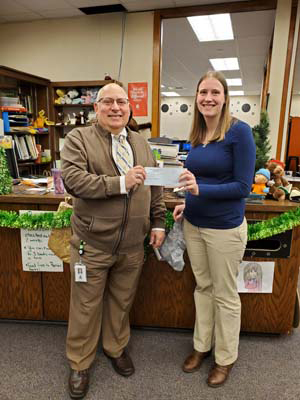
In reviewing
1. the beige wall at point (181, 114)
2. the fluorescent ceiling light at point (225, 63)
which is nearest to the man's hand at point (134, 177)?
the fluorescent ceiling light at point (225, 63)

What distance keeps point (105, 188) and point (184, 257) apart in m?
0.81

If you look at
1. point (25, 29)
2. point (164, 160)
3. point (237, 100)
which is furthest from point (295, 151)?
point (237, 100)

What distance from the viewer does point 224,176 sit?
1422 millimetres

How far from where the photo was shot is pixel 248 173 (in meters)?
1.38

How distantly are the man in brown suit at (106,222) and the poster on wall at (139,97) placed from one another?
2972 mm

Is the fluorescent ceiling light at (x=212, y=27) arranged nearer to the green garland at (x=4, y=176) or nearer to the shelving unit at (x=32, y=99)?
the shelving unit at (x=32, y=99)

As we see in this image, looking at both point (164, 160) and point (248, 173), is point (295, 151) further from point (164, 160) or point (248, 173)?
point (248, 173)

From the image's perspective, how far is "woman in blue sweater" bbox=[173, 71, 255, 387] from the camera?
1.38 metres

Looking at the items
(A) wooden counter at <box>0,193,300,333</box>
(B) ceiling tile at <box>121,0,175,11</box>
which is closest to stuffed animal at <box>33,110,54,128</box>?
(B) ceiling tile at <box>121,0,175,11</box>

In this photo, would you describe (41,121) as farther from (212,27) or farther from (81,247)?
(81,247)

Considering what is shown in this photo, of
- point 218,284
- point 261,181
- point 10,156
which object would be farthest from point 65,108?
point 218,284

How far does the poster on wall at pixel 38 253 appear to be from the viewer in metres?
1.93

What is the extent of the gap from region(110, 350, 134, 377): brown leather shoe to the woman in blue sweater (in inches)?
11.6

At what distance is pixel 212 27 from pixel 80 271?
4.54 metres
